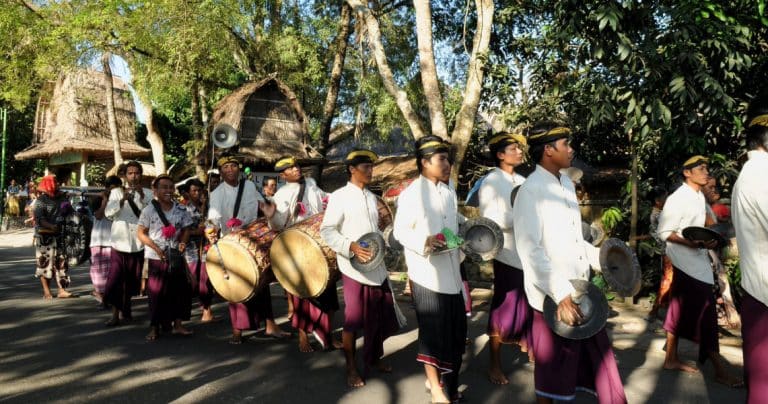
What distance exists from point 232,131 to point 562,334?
21.7 feet

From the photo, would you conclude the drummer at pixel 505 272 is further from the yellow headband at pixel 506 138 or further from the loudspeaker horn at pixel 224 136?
the loudspeaker horn at pixel 224 136

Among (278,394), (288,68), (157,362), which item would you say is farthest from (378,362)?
(288,68)

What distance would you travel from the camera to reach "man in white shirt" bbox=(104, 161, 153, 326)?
6977mm

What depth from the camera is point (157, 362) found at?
537cm

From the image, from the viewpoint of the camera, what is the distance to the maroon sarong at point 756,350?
2.74 meters

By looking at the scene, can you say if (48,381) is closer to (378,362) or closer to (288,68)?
(378,362)

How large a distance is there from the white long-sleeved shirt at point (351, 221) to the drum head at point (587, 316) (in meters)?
1.95

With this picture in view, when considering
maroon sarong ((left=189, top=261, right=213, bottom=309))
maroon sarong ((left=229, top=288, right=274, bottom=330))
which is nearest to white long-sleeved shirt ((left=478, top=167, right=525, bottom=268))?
maroon sarong ((left=229, top=288, right=274, bottom=330))

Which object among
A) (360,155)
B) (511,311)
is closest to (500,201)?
(511,311)

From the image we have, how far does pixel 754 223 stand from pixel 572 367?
109 centimetres

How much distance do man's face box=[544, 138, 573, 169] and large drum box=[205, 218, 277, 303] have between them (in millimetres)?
3255

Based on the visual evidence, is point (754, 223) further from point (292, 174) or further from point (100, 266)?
point (100, 266)

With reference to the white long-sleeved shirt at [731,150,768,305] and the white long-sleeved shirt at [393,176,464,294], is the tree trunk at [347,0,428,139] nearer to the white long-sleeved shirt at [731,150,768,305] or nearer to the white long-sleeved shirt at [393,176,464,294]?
the white long-sleeved shirt at [393,176,464,294]

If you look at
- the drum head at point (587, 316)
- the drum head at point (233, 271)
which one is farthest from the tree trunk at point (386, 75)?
the drum head at point (587, 316)
